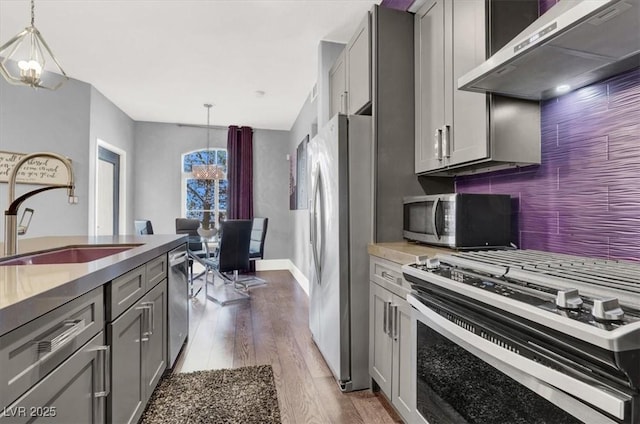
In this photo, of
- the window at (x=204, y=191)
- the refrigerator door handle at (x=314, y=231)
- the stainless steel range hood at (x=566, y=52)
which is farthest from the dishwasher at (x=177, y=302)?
the window at (x=204, y=191)

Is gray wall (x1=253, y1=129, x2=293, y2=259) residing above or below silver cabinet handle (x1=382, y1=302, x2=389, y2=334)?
above

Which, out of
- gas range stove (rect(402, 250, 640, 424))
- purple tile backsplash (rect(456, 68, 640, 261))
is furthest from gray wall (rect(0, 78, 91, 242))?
purple tile backsplash (rect(456, 68, 640, 261))

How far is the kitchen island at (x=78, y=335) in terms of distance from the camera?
0.73m

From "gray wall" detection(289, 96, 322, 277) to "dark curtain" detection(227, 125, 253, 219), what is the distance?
830 millimetres

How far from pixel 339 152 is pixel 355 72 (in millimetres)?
763

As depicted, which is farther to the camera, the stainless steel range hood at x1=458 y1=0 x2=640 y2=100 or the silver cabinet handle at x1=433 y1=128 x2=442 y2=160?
the silver cabinet handle at x1=433 y1=128 x2=442 y2=160

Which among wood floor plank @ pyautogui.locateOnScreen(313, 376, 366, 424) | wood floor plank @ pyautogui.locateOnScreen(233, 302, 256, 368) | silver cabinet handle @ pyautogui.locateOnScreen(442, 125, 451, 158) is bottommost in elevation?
wood floor plank @ pyautogui.locateOnScreen(313, 376, 366, 424)

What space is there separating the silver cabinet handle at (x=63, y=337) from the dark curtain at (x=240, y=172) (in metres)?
5.21

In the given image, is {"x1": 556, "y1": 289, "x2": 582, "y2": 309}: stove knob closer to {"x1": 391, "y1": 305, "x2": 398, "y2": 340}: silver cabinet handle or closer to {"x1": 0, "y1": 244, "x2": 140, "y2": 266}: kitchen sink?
{"x1": 391, "y1": 305, "x2": 398, "y2": 340}: silver cabinet handle

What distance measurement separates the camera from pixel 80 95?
13.6 feet

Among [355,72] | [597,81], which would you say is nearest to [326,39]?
[355,72]

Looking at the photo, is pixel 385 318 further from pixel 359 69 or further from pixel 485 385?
pixel 359 69

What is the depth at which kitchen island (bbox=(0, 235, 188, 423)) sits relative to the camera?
73 cm

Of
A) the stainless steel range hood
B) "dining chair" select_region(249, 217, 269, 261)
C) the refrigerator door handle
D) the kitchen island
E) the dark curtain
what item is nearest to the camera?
Result: the kitchen island
